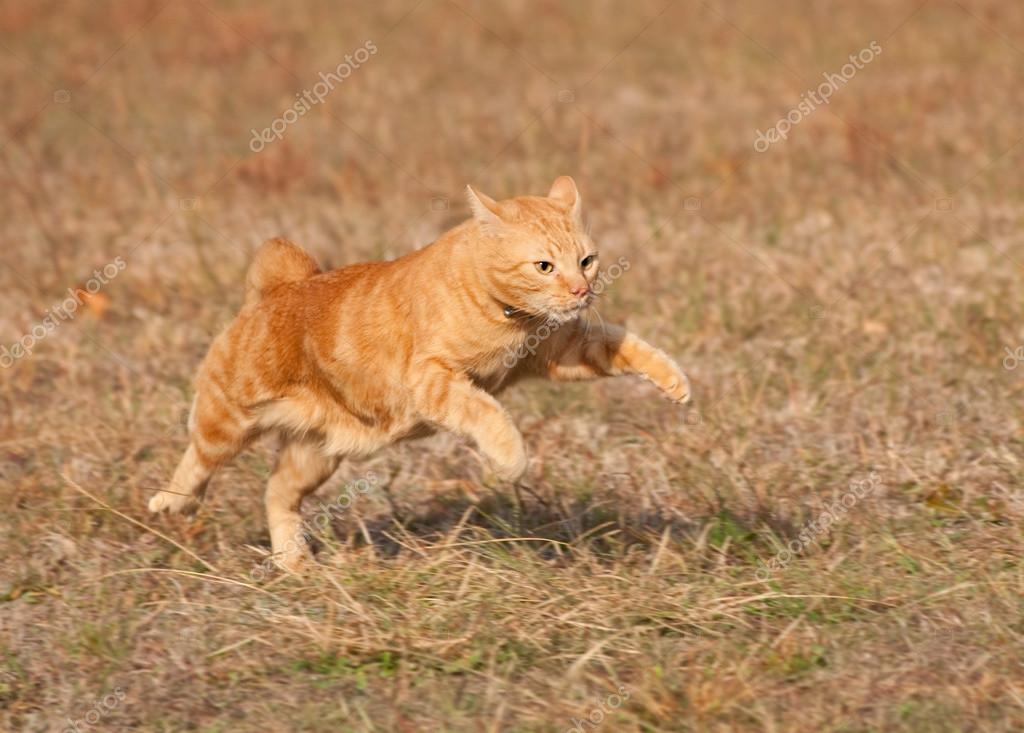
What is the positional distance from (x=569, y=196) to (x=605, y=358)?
22.7 inches

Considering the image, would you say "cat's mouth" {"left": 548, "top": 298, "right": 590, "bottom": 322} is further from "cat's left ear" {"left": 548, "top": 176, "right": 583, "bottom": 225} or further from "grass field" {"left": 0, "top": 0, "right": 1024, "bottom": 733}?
"grass field" {"left": 0, "top": 0, "right": 1024, "bottom": 733}

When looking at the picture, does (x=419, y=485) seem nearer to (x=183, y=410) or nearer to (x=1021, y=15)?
(x=183, y=410)

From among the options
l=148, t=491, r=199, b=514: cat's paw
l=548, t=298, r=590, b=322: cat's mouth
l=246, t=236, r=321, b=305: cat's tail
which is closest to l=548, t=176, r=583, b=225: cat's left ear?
l=548, t=298, r=590, b=322: cat's mouth

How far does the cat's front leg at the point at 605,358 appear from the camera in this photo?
4648mm

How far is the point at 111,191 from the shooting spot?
9.72 meters

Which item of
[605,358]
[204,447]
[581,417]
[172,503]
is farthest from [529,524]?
[172,503]

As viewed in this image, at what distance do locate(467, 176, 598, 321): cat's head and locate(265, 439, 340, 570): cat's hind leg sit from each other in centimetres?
115

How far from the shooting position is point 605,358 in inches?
187

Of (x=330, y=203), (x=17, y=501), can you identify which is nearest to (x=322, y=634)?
(x=17, y=501)

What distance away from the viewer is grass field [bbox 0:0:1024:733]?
4.20m

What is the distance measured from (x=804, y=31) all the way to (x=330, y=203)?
5.61m

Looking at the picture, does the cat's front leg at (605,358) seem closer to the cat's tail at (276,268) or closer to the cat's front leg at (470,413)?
the cat's front leg at (470,413)

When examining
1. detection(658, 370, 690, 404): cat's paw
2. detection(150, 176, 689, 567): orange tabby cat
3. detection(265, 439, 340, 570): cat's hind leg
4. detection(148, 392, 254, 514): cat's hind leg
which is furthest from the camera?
detection(265, 439, 340, 570): cat's hind leg

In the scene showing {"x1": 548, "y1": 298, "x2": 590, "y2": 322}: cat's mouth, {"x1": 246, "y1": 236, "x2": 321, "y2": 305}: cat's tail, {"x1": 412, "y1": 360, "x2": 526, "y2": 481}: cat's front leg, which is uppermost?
{"x1": 246, "y1": 236, "x2": 321, "y2": 305}: cat's tail
